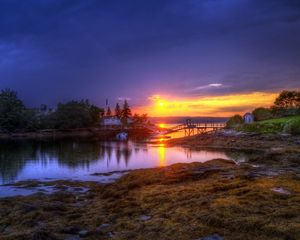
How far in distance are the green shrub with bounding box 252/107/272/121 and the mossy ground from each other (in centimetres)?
5688

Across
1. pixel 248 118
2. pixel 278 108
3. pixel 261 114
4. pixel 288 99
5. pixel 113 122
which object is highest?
pixel 288 99

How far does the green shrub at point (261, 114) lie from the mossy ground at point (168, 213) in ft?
187

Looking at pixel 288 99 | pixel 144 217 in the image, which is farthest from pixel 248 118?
pixel 144 217

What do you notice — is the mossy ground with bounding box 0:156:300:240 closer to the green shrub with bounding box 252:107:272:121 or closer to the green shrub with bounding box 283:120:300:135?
the green shrub with bounding box 283:120:300:135

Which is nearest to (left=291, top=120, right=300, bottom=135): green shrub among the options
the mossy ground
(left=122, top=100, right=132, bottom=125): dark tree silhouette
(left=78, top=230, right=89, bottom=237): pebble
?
the mossy ground

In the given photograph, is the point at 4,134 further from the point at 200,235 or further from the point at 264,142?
the point at 200,235

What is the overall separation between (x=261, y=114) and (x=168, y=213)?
64934 mm

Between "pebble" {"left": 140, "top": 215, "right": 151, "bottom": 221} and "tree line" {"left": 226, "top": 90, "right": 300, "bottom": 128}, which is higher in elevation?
"tree line" {"left": 226, "top": 90, "right": 300, "bottom": 128}

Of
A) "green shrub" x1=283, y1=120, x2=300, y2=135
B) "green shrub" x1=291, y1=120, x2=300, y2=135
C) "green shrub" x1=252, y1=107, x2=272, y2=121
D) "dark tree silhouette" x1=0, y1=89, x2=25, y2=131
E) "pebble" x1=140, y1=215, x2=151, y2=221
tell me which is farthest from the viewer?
"dark tree silhouette" x1=0, y1=89, x2=25, y2=131

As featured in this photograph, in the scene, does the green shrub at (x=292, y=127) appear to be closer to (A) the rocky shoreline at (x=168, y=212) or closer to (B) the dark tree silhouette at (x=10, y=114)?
(A) the rocky shoreline at (x=168, y=212)

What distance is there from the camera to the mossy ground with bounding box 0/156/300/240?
27.4 ft

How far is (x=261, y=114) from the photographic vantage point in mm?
69812

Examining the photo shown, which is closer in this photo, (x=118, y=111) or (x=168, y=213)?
(x=168, y=213)

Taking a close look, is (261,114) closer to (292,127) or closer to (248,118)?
(248,118)
